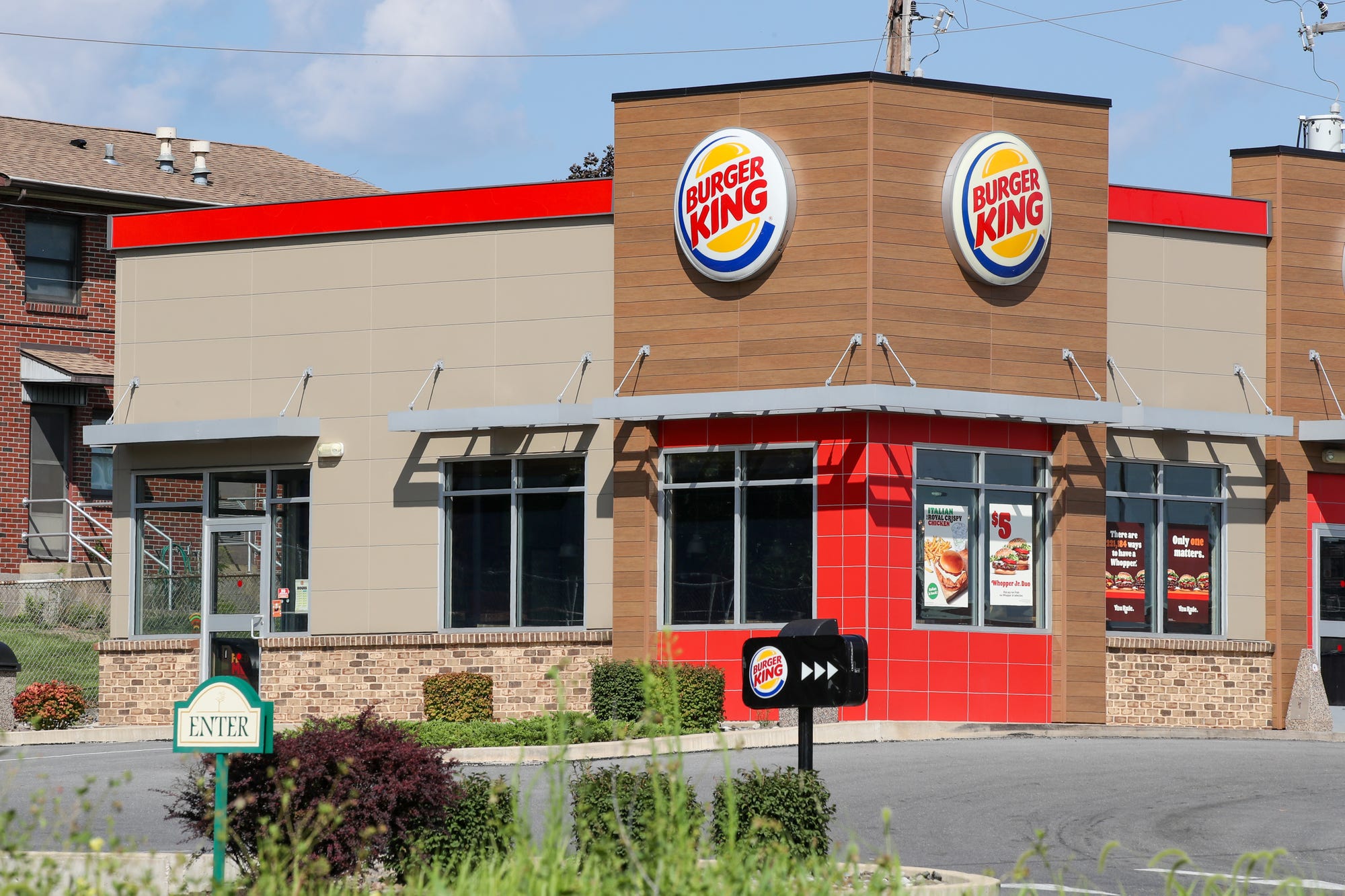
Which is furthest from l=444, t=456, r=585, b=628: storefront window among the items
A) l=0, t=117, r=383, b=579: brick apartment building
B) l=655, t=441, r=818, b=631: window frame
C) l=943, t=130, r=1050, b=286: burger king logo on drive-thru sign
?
l=0, t=117, r=383, b=579: brick apartment building

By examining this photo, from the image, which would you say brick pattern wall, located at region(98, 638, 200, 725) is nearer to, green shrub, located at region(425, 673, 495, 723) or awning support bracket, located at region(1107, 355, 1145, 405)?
green shrub, located at region(425, 673, 495, 723)

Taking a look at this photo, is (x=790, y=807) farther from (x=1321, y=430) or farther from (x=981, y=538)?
(x=1321, y=430)

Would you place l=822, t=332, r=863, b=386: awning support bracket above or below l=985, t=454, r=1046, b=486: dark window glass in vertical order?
above

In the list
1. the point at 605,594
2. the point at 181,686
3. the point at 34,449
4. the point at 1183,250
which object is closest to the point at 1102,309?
the point at 1183,250

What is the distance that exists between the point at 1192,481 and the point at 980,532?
356 cm

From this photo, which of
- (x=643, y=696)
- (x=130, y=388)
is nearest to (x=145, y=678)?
(x=130, y=388)

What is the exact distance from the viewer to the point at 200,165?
129 feet

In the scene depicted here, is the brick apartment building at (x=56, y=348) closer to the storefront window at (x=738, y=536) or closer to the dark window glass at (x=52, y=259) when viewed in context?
the dark window glass at (x=52, y=259)

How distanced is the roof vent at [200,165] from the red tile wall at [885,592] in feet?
69.8

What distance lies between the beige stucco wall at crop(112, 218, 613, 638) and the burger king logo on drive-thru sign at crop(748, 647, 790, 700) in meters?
11.9

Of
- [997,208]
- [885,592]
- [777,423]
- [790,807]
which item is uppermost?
[997,208]

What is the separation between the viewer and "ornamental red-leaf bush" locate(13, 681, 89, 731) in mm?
24094

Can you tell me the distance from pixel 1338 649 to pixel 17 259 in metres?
25.8

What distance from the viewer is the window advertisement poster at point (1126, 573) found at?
23078 mm
